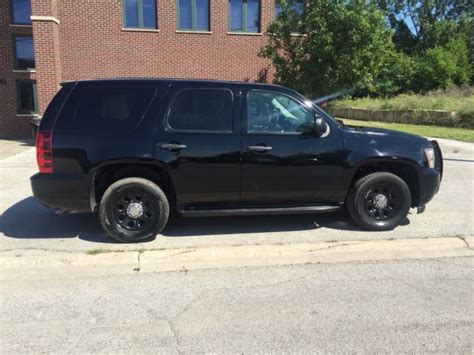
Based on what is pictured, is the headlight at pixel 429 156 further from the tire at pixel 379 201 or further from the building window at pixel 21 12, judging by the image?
the building window at pixel 21 12

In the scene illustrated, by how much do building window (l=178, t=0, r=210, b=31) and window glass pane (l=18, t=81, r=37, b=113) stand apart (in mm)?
7086

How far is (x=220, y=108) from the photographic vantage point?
17.0ft

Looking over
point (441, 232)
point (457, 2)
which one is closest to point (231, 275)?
point (441, 232)

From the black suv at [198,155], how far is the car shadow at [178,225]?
1.21ft

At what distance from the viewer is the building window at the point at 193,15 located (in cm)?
1823

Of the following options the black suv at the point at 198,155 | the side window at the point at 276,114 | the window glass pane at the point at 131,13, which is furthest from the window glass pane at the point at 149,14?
the side window at the point at 276,114

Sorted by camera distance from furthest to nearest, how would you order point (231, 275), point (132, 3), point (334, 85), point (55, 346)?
1. point (132, 3)
2. point (334, 85)
3. point (231, 275)
4. point (55, 346)

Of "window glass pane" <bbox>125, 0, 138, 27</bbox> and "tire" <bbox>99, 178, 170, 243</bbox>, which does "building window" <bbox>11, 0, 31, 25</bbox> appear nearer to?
"window glass pane" <bbox>125, 0, 138, 27</bbox>

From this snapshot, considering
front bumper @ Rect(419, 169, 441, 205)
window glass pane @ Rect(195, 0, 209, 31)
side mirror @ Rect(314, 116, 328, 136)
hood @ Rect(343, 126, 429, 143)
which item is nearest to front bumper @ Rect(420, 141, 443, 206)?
front bumper @ Rect(419, 169, 441, 205)

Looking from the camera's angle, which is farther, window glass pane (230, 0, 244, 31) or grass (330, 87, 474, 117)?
grass (330, 87, 474, 117)

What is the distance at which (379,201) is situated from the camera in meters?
5.55

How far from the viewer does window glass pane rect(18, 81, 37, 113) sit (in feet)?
62.8

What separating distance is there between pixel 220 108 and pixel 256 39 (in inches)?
579

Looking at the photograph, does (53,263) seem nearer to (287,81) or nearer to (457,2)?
(287,81)
